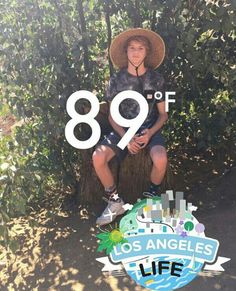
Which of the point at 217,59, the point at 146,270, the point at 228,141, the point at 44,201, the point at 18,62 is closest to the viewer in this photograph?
the point at 146,270

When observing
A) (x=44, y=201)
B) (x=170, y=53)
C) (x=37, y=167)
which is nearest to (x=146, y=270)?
(x=37, y=167)

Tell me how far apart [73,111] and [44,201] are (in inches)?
38.0

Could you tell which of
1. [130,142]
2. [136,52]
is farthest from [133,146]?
[136,52]

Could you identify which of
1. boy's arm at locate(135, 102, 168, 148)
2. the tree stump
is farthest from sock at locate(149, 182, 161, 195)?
boy's arm at locate(135, 102, 168, 148)

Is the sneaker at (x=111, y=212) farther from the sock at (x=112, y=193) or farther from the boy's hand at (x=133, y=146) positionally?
the boy's hand at (x=133, y=146)

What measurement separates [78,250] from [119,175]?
0.76 metres

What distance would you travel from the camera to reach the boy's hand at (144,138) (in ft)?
11.9

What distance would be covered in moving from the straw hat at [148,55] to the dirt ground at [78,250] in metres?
1.14

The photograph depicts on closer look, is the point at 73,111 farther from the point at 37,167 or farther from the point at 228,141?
the point at 228,141

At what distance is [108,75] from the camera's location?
13.9 feet

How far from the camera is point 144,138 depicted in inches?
143

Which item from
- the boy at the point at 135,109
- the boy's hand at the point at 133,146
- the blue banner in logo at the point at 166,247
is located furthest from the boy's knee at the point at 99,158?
the blue banner in logo at the point at 166,247

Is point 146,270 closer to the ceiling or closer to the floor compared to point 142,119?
closer to the floor

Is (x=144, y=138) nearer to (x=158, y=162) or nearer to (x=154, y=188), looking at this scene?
(x=158, y=162)
